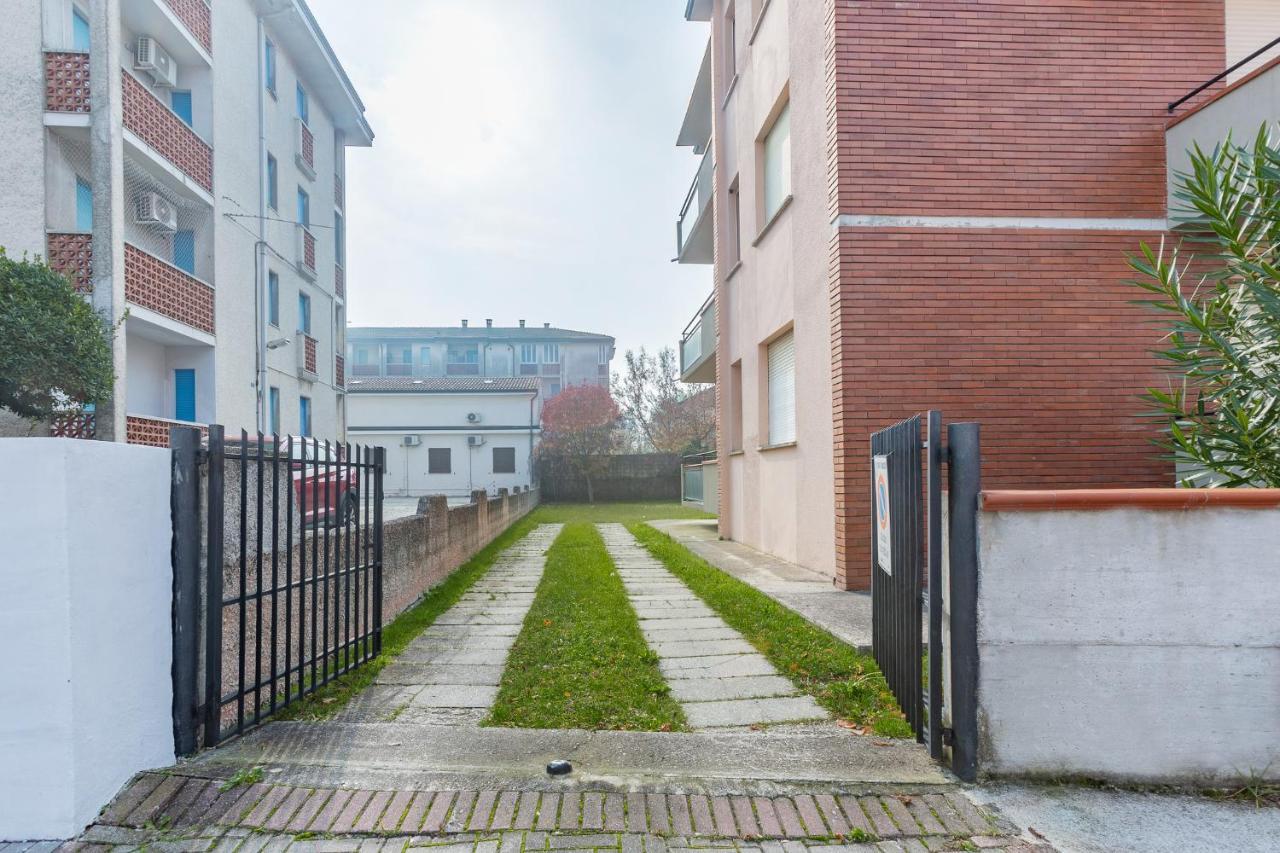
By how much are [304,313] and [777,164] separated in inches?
649

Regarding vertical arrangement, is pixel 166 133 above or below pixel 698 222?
above

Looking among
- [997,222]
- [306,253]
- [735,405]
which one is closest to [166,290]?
[306,253]

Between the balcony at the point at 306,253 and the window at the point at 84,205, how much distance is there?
276 inches

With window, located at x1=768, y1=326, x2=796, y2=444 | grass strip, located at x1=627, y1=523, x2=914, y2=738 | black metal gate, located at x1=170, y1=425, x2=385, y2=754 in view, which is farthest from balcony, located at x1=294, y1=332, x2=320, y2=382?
black metal gate, located at x1=170, y1=425, x2=385, y2=754

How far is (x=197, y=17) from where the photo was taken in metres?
15.3

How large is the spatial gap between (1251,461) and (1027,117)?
397 centimetres

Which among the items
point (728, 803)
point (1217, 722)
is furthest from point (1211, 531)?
point (728, 803)

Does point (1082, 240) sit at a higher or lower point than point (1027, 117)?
lower

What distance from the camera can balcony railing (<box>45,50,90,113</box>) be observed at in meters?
12.0

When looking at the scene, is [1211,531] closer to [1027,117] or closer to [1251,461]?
[1251,461]

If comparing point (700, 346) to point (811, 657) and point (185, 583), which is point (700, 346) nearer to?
point (811, 657)

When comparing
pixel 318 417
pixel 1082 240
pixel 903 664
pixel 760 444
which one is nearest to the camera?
pixel 903 664

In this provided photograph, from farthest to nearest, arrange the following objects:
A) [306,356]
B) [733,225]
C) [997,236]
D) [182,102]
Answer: [306,356]
[182,102]
[733,225]
[997,236]

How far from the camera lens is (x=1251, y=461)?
15.3 ft
